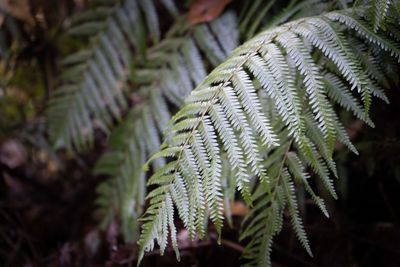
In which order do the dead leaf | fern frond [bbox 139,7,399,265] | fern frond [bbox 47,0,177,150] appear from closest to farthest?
fern frond [bbox 139,7,399,265] → the dead leaf → fern frond [bbox 47,0,177,150]

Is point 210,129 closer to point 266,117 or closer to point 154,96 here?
point 266,117

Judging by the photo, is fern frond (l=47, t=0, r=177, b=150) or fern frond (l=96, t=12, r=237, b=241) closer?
fern frond (l=96, t=12, r=237, b=241)

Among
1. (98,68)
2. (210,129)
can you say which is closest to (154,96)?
(98,68)

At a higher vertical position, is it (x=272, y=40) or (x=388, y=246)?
(x=272, y=40)

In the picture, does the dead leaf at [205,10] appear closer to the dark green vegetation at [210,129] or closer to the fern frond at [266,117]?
the dark green vegetation at [210,129]

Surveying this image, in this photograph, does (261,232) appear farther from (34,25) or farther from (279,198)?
(34,25)

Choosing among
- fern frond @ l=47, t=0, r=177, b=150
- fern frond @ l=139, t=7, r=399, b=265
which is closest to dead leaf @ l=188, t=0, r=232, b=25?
fern frond @ l=47, t=0, r=177, b=150

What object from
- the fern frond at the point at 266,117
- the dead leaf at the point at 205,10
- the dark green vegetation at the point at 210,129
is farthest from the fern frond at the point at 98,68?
the fern frond at the point at 266,117

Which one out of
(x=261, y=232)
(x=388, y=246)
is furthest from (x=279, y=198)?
(x=388, y=246)

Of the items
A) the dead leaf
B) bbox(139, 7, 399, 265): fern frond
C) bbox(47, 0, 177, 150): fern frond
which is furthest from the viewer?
bbox(47, 0, 177, 150): fern frond

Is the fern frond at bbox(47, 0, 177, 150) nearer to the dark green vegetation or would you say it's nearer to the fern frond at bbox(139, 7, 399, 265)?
the dark green vegetation
